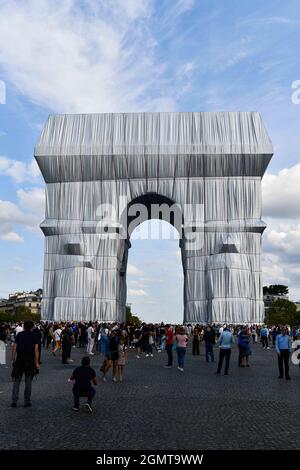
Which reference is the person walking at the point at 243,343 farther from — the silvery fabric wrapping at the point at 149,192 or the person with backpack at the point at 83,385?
the silvery fabric wrapping at the point at 149,192

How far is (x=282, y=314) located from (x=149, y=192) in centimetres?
5876

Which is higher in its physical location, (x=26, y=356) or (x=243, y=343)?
(x=243, y=343)

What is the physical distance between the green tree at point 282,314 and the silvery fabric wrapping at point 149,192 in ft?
155

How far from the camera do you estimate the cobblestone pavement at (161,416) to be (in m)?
6.57

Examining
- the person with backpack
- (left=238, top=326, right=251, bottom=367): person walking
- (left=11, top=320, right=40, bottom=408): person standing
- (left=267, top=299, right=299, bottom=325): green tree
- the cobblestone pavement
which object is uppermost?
(left=267, top=299, right=299, bottom=325): green tree

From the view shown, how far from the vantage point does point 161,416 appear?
8242mm

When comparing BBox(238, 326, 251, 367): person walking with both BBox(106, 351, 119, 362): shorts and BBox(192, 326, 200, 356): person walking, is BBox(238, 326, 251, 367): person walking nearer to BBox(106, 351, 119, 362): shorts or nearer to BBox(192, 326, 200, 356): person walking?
Answer: BBox(192, 326, 200, 356): person walking

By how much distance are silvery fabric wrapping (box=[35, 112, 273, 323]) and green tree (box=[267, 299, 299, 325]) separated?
4723 centimetres

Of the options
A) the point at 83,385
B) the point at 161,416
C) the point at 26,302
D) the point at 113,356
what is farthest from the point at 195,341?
the point at 26,302

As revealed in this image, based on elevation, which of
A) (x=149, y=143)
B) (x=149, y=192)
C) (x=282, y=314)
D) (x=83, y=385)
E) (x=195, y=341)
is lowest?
(x=83, y=385)

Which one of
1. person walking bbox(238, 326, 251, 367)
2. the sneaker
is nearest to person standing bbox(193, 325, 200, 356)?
person walking bbox(238, 326, 251, 367)

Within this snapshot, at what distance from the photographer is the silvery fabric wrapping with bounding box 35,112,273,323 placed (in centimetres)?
3909

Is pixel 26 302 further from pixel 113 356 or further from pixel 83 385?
pixel 83 385
